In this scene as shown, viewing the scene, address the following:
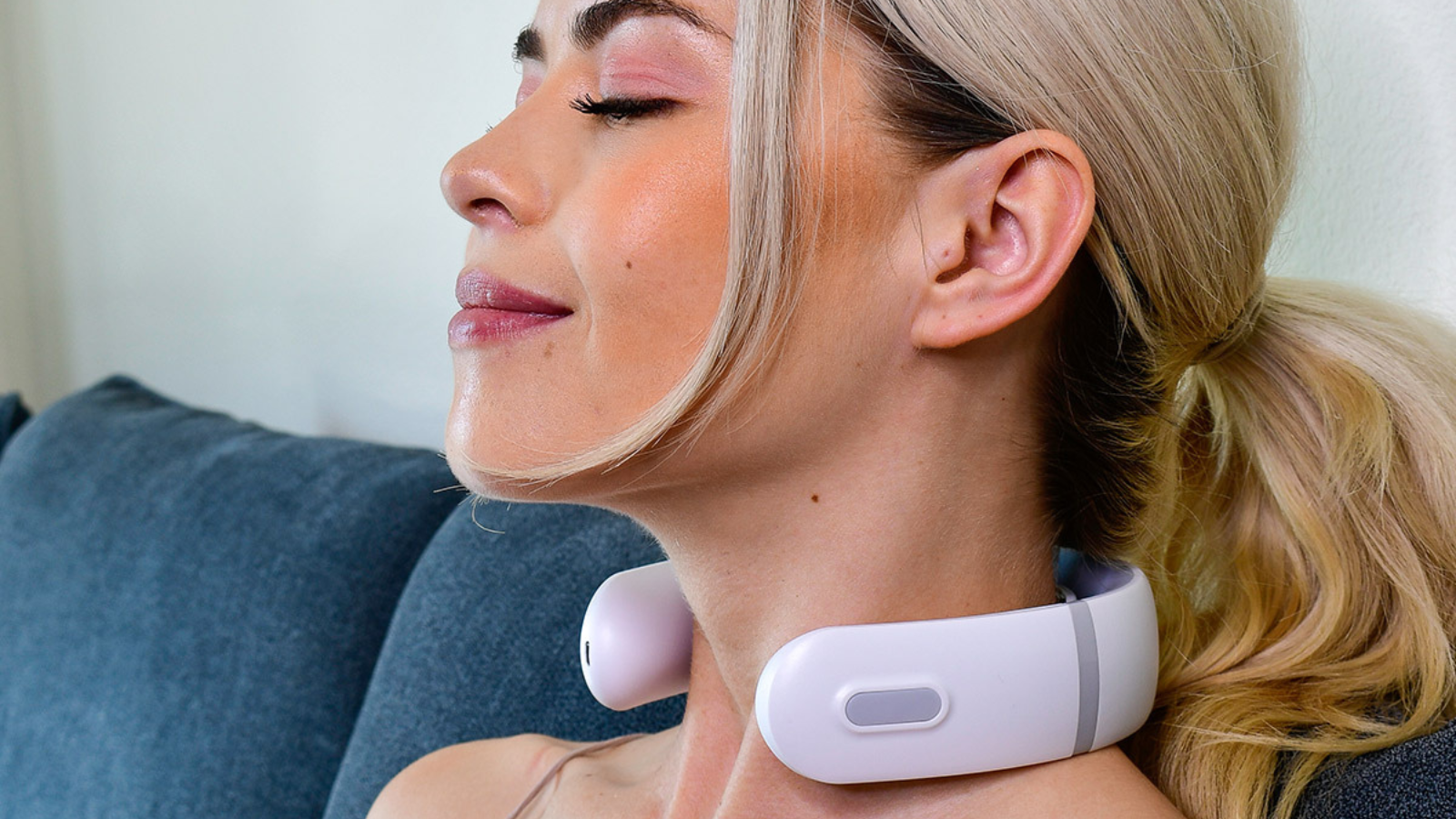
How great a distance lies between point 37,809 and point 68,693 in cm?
14

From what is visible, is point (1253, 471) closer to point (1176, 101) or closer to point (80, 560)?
point (1176, 101)

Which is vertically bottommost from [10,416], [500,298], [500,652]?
[10,416]

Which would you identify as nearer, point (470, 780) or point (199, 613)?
point (470, 780)

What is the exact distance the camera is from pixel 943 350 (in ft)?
2.34

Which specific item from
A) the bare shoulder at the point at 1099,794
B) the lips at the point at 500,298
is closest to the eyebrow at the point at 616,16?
the lips at the point at 500,298

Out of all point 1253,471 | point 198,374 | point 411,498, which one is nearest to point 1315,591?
point 1253,471

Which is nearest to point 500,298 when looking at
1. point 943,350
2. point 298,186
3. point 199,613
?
point 943,350

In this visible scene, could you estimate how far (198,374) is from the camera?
7.53 ft

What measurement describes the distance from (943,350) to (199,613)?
0.99 metres

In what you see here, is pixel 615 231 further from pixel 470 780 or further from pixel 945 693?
pixel 470 780

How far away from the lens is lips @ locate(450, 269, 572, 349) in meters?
0.72

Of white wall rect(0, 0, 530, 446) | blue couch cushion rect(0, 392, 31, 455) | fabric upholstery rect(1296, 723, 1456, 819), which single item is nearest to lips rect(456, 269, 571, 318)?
fabric upholstery rect(1296, 723, 1456, 819)

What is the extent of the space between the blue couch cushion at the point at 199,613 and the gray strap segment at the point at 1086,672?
79 centimetres

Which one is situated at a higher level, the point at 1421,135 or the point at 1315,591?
the point at 1421,135
